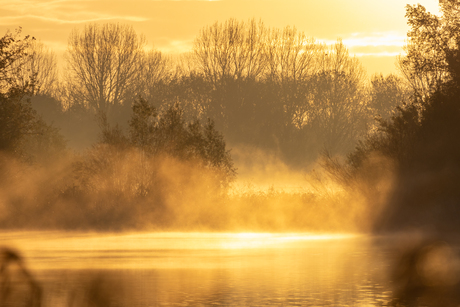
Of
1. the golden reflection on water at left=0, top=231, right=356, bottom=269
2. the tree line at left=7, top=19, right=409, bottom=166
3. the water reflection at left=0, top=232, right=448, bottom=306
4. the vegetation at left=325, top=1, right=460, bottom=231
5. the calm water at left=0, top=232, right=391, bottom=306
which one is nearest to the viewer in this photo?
the water reflection at left=0, top=232, right=448, bottom=306

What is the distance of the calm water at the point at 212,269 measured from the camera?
47.5 feet

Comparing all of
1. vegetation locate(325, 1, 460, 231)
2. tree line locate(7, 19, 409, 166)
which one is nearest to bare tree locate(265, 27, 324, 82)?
tree line locate(7, 19, 409, 166)

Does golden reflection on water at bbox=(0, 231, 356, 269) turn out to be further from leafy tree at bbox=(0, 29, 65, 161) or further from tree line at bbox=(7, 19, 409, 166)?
tree line at bbox=(7, 19, 409, 166)

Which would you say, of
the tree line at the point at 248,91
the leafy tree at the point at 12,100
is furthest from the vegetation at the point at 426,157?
the tree line at the point at 248,91

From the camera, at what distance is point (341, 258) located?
73.0 ft

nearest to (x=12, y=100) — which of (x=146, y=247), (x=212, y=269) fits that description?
(x=146, y=247)

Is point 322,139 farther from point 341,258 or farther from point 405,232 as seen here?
point 341,258

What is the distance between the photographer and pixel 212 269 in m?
19.4

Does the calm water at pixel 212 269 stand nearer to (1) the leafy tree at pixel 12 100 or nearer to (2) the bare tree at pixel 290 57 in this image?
(1) the leafy tree at pixel 12 100

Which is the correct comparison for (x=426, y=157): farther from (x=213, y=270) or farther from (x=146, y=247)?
(x=213, y=270)

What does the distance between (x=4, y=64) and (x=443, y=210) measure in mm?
22192

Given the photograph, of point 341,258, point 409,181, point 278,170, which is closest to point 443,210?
point 409,181

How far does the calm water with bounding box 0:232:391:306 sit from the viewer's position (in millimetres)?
14492

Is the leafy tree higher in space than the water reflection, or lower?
higher
